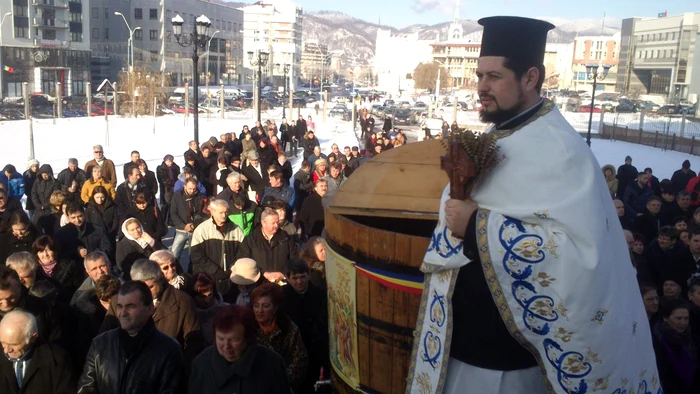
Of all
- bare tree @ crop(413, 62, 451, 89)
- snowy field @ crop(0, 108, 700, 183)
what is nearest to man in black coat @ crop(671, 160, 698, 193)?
snowy field @ crop(0, 108, 700, 183)

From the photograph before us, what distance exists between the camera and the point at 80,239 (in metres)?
7.18

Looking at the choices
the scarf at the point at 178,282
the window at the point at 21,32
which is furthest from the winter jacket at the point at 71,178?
the window at the point at 21,32

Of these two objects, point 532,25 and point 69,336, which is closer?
point 532,25

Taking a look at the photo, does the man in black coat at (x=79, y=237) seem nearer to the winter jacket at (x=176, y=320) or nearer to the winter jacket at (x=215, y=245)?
the winter jacket at (x=215, y=245)

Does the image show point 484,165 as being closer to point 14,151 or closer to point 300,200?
point 300,200

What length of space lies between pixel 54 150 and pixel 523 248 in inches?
935

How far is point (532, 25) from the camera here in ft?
8.50

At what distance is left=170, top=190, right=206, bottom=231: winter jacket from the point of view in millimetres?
9031

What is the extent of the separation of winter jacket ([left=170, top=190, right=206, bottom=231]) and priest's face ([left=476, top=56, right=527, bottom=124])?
267 inches

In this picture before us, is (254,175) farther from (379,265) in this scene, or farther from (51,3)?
(51,3)

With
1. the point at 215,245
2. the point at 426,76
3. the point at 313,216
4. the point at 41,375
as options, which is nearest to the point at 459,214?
the point at 41,375

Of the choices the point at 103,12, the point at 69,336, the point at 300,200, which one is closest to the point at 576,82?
the point at 103,12

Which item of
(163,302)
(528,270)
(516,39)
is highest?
(516,39)

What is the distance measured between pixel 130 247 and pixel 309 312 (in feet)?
8.25
